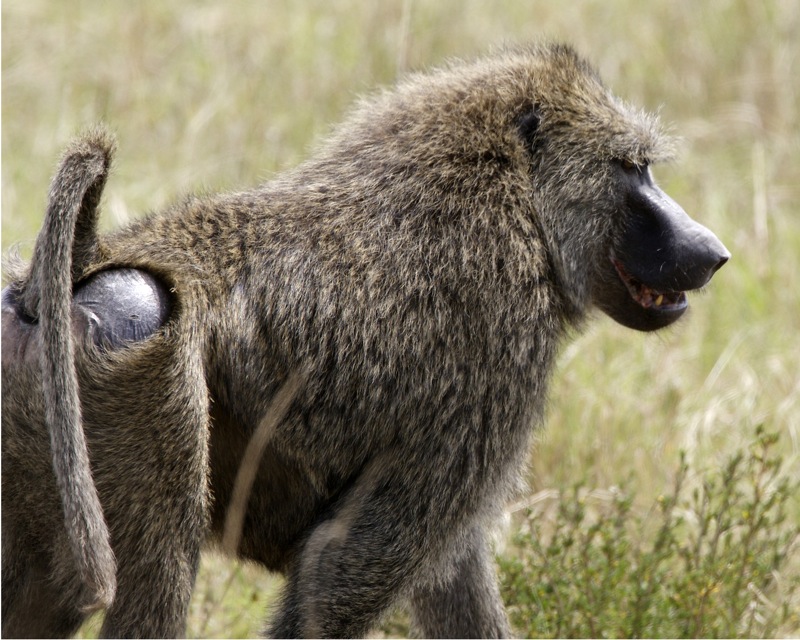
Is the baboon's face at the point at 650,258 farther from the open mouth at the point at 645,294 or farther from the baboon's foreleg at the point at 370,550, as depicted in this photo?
the baboon's foreleg at the point at 370,550

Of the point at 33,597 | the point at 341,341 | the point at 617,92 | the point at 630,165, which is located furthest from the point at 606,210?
the point at 617,92

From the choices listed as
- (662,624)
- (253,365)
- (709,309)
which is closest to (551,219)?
(253,365)

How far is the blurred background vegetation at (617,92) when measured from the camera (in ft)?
14.2

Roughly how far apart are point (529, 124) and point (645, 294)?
557 mm

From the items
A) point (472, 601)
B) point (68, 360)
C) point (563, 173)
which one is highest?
point (563, 173)

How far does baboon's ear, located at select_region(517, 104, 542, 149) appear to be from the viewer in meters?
3.24

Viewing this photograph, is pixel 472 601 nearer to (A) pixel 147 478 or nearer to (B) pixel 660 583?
(B) pixel 660 583

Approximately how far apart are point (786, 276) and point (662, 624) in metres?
2.68

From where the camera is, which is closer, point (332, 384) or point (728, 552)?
point (332, 384)

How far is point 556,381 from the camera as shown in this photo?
4.69 meters

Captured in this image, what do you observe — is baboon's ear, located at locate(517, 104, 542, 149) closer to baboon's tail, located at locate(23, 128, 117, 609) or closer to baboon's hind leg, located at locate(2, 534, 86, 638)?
baboon's tail, located at locate(23, 128, 117, 609)

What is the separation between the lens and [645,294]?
333cm

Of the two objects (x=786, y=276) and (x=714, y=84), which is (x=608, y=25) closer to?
Result: (x=714, y=84)

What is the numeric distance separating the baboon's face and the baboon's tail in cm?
138
